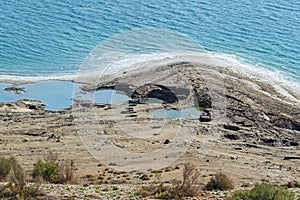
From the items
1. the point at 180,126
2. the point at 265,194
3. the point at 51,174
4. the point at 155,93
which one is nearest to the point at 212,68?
the point at 155,93

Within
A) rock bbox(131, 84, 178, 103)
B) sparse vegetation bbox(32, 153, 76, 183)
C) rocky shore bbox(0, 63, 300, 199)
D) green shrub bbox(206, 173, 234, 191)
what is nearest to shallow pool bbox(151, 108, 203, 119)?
rocky shore bbox(0, 63, 300, 199)

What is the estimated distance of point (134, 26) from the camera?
6494 centimetres

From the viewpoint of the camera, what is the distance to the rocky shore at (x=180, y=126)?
104 ft

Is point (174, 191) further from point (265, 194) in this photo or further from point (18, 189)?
point (18, 189)

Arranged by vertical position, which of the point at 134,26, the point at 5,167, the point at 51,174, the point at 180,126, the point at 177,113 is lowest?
the point at 51,174

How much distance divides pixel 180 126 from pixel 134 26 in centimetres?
2851

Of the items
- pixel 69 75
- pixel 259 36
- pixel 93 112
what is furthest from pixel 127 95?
pixel 259 36

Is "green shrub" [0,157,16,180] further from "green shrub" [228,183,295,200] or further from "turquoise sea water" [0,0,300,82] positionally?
"turquoise sea water" [0,0,300,82]

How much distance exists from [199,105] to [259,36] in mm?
23341

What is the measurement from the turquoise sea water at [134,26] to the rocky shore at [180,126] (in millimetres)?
7883

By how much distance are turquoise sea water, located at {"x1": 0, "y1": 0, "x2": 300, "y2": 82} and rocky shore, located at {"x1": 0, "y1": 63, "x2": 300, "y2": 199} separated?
25.9 ft

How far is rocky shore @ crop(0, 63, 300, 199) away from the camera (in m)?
31.7

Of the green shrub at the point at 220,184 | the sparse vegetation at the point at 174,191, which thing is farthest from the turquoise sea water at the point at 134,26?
the sparse vegetation at the point at 174,191

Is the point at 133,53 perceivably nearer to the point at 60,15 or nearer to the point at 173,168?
the point at 60,15
